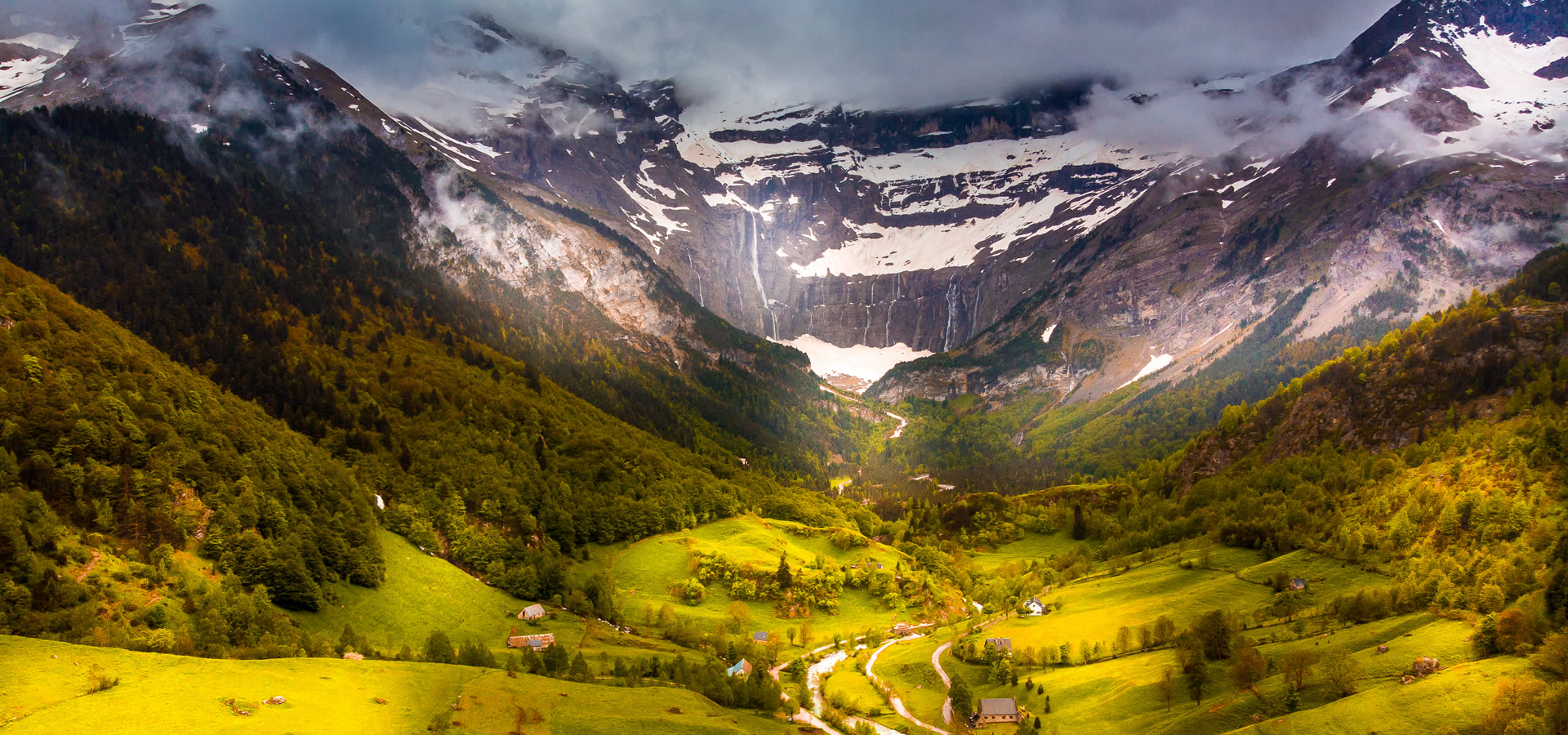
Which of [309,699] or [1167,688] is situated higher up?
[309,699]

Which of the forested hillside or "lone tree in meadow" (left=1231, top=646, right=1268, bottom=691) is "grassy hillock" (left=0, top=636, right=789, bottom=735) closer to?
the forested hillside

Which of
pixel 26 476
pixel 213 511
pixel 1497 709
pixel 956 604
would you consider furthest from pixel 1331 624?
pixel 26 476

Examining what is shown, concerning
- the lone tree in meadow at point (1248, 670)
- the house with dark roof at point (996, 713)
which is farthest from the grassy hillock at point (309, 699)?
the lone tree in meadow at point (1248, 670)

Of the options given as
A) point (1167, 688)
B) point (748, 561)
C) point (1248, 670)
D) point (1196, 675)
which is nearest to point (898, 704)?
point (1167, 688)

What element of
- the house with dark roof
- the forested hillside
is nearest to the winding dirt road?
the house with dark roof

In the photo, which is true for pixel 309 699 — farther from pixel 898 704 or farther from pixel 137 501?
pixel 898 704

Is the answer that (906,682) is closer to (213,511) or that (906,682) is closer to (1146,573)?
(1146,573)
